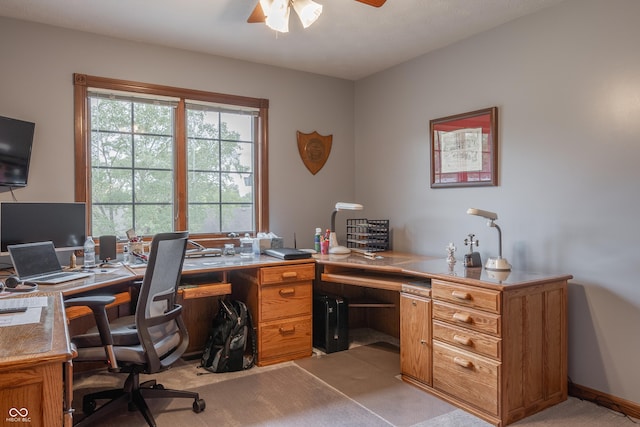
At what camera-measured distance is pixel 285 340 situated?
3230 millimetres

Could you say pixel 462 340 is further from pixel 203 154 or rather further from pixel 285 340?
pixel 203 154

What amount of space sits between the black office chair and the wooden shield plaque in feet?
6.51

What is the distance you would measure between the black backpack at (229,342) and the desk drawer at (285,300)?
159 mm

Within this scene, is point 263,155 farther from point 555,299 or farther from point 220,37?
point 555,299

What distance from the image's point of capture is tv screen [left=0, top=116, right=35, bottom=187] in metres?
2.65

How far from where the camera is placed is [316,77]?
4207mm

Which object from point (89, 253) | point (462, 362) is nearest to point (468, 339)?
point (462, 362)

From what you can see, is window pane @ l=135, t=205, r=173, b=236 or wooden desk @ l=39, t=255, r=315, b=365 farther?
window pane @ l=135, t=205, r=173, b=236

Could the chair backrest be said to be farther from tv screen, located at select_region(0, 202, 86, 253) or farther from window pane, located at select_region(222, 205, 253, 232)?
window pane, located at select_region(222, 205, 253, 232)

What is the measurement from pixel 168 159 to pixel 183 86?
1.99 feet

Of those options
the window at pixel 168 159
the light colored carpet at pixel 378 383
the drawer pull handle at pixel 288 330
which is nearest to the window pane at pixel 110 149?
the window at pixel 168 159

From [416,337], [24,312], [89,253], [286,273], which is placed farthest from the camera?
[286,273]

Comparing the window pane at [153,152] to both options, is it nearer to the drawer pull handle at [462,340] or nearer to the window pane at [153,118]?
the window pane at [153,118]

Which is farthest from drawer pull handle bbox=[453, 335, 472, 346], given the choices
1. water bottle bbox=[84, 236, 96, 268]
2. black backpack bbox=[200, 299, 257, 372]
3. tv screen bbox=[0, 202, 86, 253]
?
tv screen bbox=[0, 202, 86, 253]
